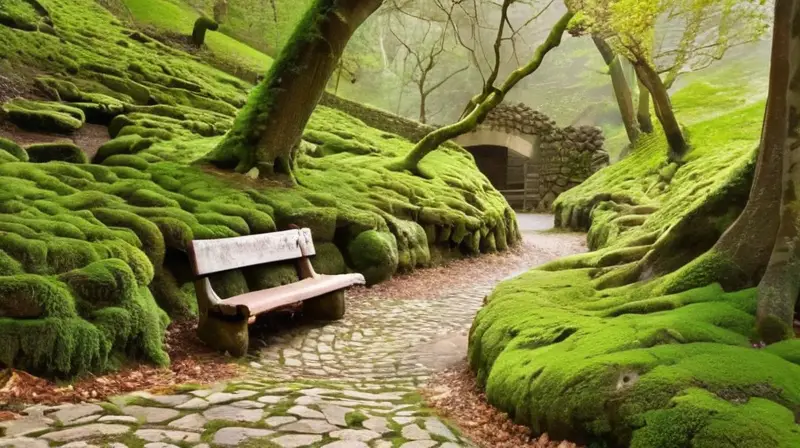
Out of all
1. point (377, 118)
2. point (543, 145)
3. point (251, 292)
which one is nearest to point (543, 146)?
point (543, 145)

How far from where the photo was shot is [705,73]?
3847 centimetres

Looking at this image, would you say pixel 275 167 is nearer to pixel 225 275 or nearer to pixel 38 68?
pixel 225 275

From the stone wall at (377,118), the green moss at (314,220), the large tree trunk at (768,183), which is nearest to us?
the large tree trunk at (768,183)

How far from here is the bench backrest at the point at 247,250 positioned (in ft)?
17.5

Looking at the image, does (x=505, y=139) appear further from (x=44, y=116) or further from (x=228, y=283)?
(x=228, y=283)

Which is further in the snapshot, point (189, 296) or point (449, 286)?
point (449, 286)

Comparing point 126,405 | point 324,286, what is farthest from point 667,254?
point 126,405

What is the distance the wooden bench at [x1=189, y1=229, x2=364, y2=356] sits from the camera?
505cm

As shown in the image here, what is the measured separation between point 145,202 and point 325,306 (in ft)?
7.74

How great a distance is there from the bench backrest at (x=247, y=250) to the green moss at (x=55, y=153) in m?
2.95

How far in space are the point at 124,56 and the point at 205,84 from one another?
1.90 meters

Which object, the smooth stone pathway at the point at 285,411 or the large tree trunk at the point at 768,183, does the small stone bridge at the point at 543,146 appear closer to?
the smooth stone pathway at the point at 285,411

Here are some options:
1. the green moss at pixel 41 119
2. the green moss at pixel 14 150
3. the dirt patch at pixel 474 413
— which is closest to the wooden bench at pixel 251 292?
the dirt patch at pixel 474 413

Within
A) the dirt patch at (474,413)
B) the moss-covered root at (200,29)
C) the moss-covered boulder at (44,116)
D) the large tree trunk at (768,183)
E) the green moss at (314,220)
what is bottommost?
the dirt patch at (474,413)
